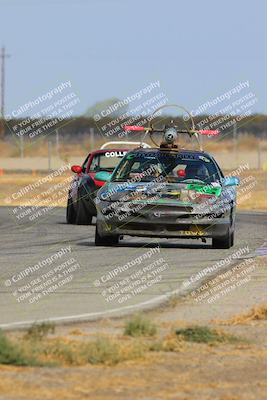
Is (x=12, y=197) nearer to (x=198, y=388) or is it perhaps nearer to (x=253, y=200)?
(x=253, y=200)

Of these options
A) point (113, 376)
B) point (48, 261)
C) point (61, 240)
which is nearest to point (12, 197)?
point (61, 240)

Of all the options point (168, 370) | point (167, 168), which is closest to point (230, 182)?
point (167, 168)

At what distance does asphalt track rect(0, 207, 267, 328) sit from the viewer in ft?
43.6

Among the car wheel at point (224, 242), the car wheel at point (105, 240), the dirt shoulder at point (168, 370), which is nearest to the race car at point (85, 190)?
the car wheel at point (105, 240)

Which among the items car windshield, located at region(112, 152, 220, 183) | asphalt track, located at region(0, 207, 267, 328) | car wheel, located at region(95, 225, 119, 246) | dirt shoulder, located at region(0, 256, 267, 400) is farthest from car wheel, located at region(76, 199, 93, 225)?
dirt shoulder, located at region(0, 256, 267, 400)

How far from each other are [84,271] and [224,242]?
14.5 ft

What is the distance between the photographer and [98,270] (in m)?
17.0

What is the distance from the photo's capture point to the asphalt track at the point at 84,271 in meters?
13.3

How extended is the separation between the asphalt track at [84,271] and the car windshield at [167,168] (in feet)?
3.38

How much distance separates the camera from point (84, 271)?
1694cm

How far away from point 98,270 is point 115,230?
350 centimetres

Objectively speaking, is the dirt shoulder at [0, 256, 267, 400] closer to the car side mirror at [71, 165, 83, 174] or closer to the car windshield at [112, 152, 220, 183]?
the car windshield at [112, 152, 220, 183]

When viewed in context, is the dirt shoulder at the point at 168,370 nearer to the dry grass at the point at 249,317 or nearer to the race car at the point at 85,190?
the dry grass at the point at 249,317

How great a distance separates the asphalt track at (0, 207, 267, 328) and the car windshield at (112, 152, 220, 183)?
A: 1.03 m
